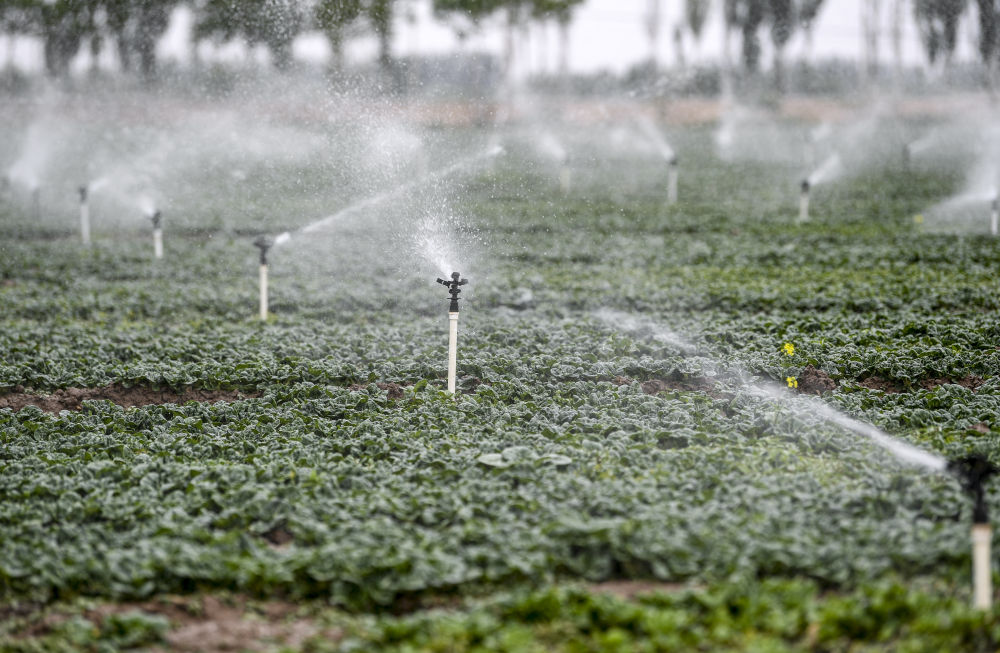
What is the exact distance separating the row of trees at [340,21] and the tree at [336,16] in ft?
0.07

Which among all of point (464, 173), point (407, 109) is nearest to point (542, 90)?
point (464, 173)

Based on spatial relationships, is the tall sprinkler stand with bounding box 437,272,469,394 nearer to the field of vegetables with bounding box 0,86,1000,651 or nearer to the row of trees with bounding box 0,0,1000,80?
the field of vegetables with bounding box 0,86,1000,651

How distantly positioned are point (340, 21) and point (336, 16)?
0.61 ft

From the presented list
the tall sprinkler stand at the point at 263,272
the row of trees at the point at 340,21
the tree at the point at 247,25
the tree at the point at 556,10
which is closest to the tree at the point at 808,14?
the row of trees at the point at 340,21

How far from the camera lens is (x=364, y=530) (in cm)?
575

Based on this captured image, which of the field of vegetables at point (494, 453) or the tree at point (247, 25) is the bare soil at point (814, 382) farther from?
the tree at point (247, 25)

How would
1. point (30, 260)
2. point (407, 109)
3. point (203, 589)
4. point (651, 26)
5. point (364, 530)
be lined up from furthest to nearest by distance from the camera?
point (651, 26), point (407, 109), point (30, 260), point (364, 530), point (203, 589)

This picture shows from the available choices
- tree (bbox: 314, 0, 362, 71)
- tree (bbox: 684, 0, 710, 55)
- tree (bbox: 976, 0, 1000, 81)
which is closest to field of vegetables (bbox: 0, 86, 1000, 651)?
tree (bbox: 314, 0, 362, 71)

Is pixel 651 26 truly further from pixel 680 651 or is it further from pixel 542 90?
pixel 680 651

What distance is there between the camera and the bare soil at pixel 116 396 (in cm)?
877

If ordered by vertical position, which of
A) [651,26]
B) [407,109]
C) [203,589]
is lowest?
[203,589]

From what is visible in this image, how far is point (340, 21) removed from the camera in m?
20.7

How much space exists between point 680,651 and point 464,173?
82.2 feet

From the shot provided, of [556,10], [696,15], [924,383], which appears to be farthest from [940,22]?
[924,383]
